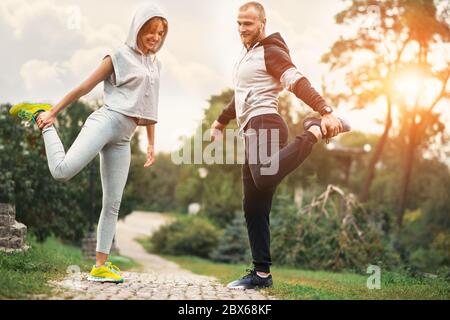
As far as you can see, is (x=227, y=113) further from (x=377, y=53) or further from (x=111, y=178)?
(x=377, y=53)

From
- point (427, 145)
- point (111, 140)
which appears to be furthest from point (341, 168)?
point (111, 140)

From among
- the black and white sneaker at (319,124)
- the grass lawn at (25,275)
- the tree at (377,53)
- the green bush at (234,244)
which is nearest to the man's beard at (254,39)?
the black and white sneaker at (319,124)

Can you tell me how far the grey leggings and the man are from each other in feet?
2.57

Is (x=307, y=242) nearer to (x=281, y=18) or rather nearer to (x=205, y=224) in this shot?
(x=281, y=18)

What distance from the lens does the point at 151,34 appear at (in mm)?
3742

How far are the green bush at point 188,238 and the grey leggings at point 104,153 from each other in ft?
42.1

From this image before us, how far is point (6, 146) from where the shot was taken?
33.6ft

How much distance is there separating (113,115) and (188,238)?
545 inches

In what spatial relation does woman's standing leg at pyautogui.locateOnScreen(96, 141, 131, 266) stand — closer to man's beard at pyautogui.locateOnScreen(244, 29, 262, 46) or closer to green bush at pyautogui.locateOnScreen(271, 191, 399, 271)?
man's beard at pyautogui.locateOnScreen(244, 29, 262, 46)

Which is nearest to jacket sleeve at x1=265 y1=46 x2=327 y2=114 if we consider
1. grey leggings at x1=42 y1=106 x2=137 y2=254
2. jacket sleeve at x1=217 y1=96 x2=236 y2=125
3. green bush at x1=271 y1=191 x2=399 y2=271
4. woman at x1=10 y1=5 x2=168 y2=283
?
jacket sleeve at x1=217 y1=96 x2=236 y2=125

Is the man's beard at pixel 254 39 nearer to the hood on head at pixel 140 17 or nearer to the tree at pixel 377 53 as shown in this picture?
the hood on head at pixel 140 17

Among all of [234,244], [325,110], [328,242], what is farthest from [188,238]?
[325,110]
